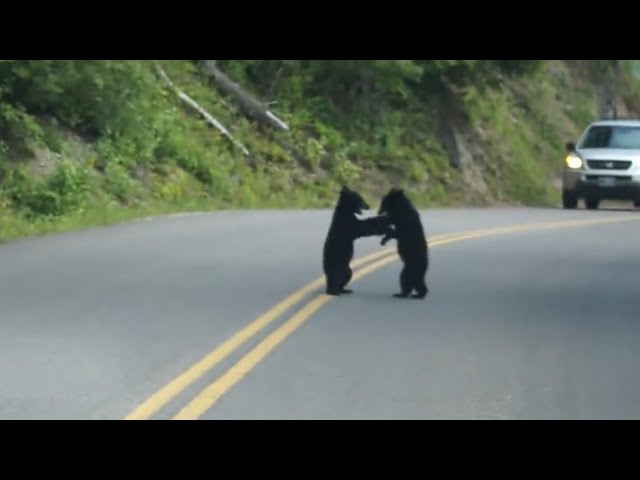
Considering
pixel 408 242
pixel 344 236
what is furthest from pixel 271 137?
pixel 408 242

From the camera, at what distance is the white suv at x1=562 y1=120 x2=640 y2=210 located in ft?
113

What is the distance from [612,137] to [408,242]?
20.5 m

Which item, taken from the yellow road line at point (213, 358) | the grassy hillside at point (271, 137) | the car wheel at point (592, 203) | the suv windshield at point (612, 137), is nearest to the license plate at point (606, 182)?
the car wheel at point (592, 203)

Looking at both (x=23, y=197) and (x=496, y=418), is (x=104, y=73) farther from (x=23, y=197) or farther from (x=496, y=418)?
(x=496, y=418)

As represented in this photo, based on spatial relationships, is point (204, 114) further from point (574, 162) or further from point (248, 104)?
point (574, 162)

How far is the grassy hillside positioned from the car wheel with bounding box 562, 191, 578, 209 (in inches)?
131

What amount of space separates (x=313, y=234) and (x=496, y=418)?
13.9 metres

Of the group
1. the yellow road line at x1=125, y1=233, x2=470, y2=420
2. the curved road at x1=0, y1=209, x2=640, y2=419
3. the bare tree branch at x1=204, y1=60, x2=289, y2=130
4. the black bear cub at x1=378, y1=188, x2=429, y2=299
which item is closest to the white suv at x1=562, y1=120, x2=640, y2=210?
the bare tree branch at x1=204, y1=60, x2=289, y2=130

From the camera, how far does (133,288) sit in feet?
52.6

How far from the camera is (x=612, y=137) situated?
35.6m

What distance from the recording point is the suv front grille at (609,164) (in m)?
34.5

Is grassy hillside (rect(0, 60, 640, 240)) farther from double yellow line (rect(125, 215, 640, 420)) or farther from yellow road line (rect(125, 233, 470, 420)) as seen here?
yellow road line (rect(125, 233, 470, 420))
